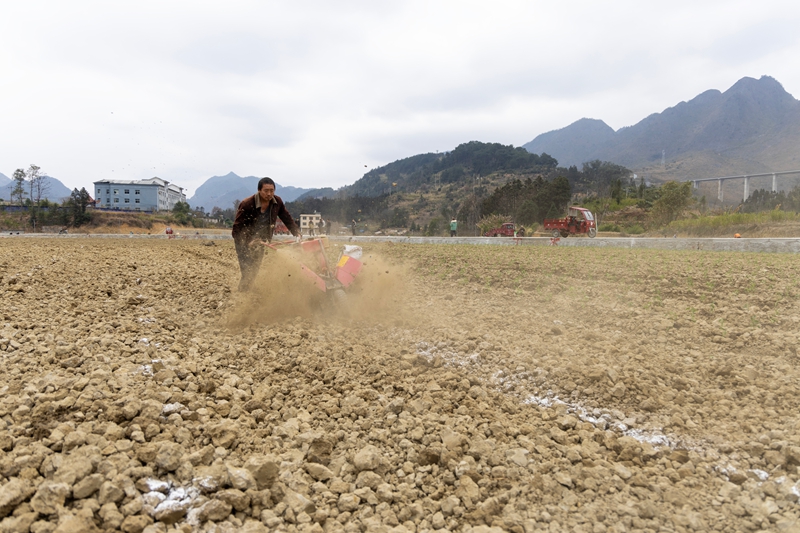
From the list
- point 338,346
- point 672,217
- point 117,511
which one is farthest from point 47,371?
point 672,217

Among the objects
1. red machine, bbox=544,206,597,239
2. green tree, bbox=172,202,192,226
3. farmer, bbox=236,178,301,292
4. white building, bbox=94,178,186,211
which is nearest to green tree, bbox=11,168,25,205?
green tree, bbox=172,202,192,226

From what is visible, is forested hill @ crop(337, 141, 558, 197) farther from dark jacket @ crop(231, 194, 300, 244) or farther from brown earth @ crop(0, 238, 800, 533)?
brown earth @ crop(0, 238, 800, 533)

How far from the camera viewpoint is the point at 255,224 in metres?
6.70

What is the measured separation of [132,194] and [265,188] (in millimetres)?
100426

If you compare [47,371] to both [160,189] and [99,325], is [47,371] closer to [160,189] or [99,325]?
[99,325]

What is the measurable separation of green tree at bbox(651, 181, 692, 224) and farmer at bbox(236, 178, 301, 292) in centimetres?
3157

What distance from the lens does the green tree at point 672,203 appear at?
101 feet

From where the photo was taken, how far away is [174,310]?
6.40 meters

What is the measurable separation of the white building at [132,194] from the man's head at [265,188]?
93.6m

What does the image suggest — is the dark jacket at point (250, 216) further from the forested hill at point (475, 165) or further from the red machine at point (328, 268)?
the forested hill at point (475, 165)

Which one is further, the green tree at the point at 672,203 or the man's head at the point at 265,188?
the green tree at the point at 672,203

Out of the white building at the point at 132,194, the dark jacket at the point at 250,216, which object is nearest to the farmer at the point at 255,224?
the dark jacket at the point at 250,216

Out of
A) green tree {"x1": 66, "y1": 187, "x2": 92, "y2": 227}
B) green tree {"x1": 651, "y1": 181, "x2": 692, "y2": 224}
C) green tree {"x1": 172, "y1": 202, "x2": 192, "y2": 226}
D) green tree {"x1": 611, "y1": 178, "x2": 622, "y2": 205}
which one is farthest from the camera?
green tree {"x1": 172, "y1": 202, "x2": 192, "y2": 226}

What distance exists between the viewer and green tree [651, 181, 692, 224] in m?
30.7
